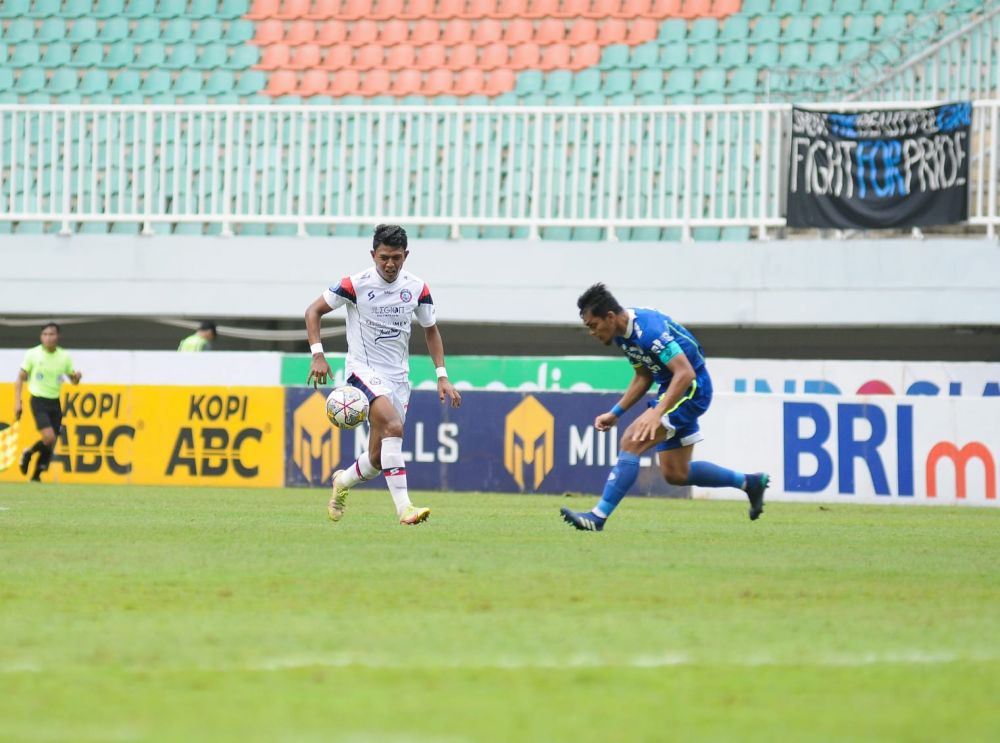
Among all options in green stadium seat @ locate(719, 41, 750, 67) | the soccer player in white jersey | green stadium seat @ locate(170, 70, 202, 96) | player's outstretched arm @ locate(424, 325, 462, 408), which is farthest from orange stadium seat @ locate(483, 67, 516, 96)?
the soccer player in white jersey

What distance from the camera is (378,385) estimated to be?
10820 mm

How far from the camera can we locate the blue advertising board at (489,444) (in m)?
17.3

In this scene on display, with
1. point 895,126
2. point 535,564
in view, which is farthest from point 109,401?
point 535,564

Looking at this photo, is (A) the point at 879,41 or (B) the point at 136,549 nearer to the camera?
(B) the point at 136,549

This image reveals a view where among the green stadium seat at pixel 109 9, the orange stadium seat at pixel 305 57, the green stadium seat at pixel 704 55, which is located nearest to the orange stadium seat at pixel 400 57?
the orange stadium seat at pixel 305 57

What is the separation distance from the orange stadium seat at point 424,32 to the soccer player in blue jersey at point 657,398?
12.9 metres

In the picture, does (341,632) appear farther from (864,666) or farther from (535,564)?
(535,564)

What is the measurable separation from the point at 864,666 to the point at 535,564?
3302mm

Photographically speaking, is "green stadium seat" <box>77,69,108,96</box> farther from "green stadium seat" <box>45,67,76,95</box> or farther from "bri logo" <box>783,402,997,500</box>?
"bri logo" <box>783,402,997,500</box>

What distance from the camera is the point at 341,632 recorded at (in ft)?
19.1

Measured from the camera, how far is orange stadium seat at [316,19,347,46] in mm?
23375

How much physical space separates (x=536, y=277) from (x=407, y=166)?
209 centimetres

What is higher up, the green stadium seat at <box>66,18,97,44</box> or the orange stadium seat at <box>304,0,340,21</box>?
the orange stadium seat at <box>304,0,340,21</box>

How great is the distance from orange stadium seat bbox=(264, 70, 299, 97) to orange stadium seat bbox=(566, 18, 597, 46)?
12.4 ft
